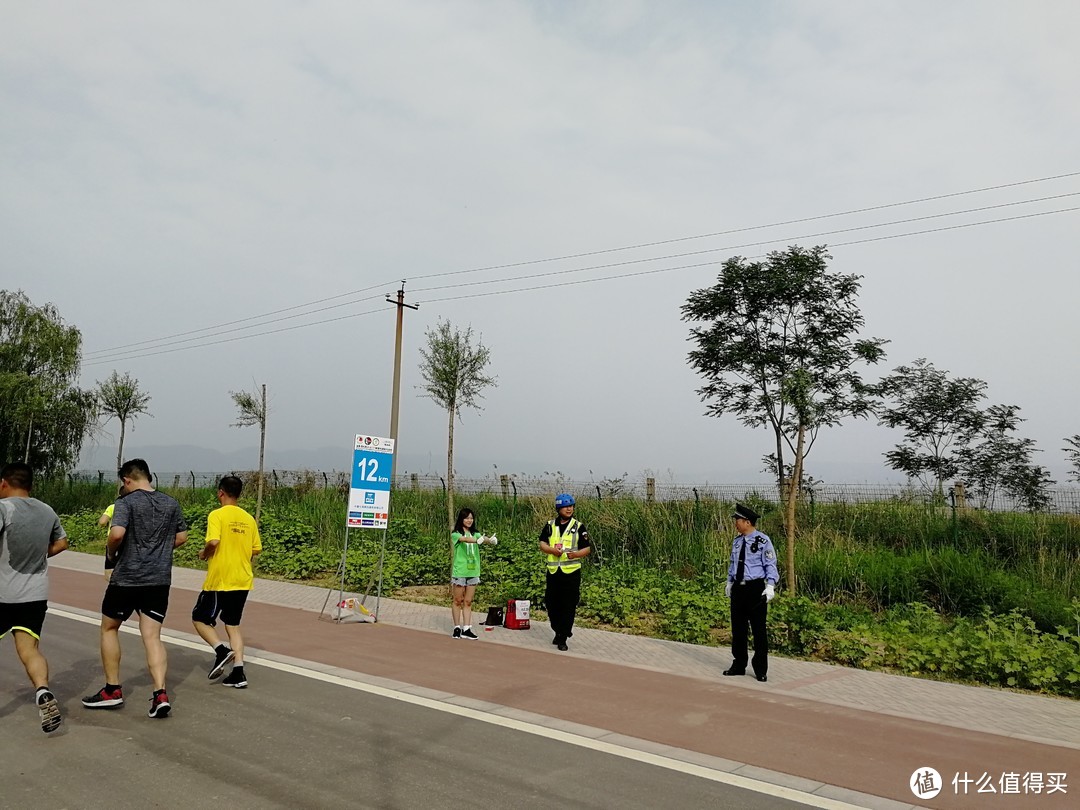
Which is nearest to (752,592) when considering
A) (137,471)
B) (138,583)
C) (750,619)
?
(750,619)

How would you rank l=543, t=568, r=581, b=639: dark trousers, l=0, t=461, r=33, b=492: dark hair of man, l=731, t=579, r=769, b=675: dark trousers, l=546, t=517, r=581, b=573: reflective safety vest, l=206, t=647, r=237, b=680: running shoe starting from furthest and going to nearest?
1. l=546, t=517, r=581, b=573: reflective safety vest
2. l=543, t=568, r=581, b=639: dark trousers
3. l=731, t=579, r=769, b=675: dark trousers
4. l=206, t=647, r=237, b=680: running shoe
5. l=0, t=461, r=33, b=492: dark hair of man

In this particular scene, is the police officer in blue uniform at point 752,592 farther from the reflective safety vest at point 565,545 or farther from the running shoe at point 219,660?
the running shoe at point 219,660

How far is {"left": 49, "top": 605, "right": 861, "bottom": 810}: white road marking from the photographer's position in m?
5.21

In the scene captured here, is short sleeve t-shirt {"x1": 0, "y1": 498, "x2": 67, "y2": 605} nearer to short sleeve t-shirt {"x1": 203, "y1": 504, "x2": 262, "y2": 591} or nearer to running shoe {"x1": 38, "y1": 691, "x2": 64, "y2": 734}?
running shoe {"x1": 38, "y1": 691, "x2": 64, "y2": 734}

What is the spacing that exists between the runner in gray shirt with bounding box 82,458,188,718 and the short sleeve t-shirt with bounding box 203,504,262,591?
3.01ft

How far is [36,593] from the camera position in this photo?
20.7 feet

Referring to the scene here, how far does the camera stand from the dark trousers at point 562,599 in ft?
33.4

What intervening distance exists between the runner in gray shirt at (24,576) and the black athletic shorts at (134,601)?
1.49 feet

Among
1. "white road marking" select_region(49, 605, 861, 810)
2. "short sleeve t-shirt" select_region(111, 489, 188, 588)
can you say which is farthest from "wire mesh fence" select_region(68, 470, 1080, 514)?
"short sleeve t-shirt" select_region(111, 489, 188, 588)

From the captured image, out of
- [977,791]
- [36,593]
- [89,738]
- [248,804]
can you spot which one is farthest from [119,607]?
[977,791]

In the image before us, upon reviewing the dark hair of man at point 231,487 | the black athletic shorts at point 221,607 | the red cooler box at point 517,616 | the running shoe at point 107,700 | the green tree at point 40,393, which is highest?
the green tree at point 40,393

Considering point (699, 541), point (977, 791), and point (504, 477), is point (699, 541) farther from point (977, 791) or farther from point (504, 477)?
point (977, 791)

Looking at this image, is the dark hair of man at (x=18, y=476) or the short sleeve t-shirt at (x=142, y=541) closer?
the dark hair of man at (x=18, y=476)

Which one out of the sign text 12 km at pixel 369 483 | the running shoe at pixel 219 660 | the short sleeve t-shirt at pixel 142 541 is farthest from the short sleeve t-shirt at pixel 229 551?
the sign text 12 km at pixel 369 483
